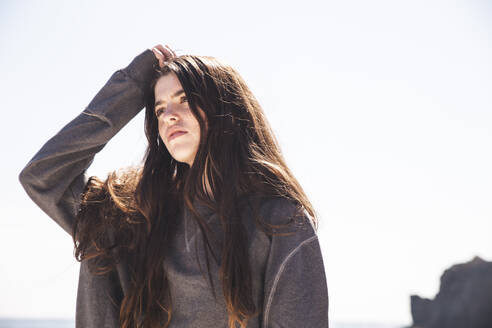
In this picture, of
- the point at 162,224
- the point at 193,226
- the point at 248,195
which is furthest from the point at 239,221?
the point at 162,224

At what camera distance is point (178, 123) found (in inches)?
78.2

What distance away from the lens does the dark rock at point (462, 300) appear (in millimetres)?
28953

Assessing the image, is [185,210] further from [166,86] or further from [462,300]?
[462,300]

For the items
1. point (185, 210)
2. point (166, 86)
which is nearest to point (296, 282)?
point (185, 210)

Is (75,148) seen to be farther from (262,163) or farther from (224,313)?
(224,313)

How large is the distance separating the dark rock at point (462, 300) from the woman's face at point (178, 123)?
103 feet

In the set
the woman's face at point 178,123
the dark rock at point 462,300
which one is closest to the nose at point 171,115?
the woman's face at point 178,123

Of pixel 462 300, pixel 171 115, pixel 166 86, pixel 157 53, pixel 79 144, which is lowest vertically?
pixel 462 300

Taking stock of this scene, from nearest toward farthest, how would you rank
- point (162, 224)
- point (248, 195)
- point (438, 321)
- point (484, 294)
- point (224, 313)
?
point (224, 313), point (248, 195), point (162, 224), point (484, 294), point (438, 321)

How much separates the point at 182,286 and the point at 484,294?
31.4m

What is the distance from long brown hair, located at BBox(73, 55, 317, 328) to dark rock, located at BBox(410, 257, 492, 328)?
31241 millimetres

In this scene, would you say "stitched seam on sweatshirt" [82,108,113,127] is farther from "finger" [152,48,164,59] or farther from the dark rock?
the dark rock

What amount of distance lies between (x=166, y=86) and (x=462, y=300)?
32.5m

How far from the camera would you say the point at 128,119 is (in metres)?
2.20
